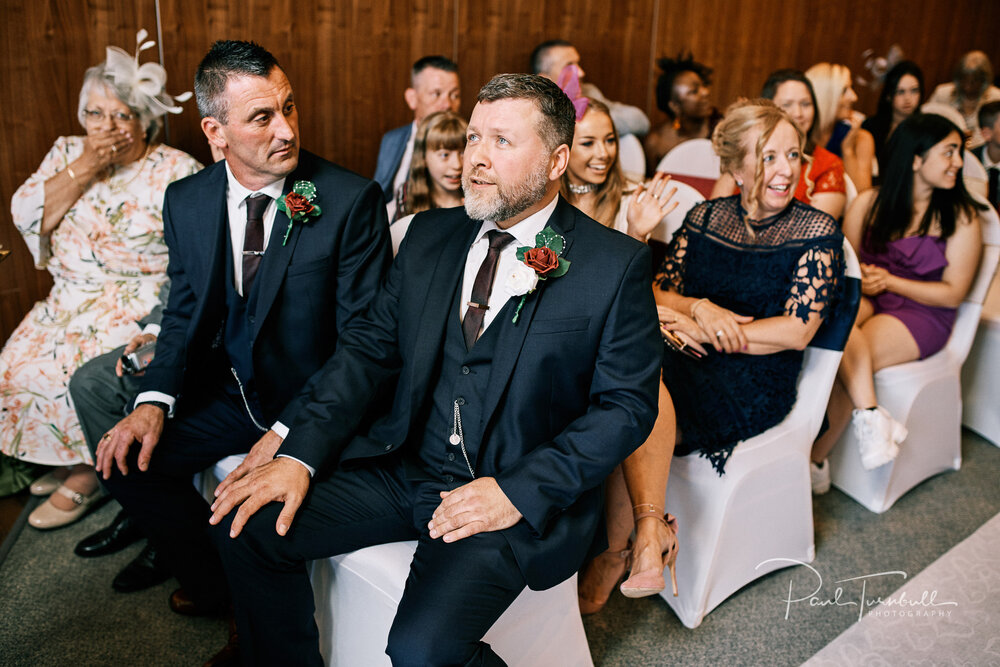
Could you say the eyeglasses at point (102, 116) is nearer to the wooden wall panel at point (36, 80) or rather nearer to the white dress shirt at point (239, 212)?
the wooden wall panel at point (36, 80)

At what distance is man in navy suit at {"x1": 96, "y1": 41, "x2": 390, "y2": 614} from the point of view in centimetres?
208

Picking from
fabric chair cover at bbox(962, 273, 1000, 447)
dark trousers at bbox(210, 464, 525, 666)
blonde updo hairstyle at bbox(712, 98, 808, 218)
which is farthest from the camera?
fabric chair cover at bbox(962, 273, 1000, 447)

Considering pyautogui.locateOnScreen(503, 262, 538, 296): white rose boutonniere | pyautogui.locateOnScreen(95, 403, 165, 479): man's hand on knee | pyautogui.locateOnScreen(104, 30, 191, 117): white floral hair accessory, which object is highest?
pyautogui.locateOnScreen(104, 30, 191, 117): white floral hair accessory

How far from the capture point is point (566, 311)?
1.73 metres

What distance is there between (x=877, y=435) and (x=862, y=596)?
554 millimetres

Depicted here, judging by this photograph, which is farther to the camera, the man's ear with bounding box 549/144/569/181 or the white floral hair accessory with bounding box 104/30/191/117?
the white floral hair accessory with bounding box 104/30/191/117

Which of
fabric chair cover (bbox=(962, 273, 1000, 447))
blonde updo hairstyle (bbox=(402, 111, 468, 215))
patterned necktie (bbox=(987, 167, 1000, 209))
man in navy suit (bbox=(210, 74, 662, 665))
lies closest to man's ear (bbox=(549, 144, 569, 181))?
man in navy suit (bbox=(210, 74, 662, 665))

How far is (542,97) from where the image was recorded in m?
1.78

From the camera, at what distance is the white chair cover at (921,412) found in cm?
289

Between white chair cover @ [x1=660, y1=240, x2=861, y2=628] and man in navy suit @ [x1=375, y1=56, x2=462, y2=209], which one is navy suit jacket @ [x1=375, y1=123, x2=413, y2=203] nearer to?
man in navy suit @ [x1=375, y1=56, x2=462, y2=209]

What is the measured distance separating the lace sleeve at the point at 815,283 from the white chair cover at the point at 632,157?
158 centimetres

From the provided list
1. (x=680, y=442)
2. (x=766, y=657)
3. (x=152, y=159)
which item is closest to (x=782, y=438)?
(x=680, y=442)

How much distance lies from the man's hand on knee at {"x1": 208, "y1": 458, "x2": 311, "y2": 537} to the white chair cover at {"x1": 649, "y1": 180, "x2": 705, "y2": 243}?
1754 millimetres

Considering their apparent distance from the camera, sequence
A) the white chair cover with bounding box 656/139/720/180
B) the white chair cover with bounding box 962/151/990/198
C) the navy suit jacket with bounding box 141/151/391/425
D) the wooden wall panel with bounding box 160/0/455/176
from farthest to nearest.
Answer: the white chair cover with bounding box 962/151/990/198 → the white chair cover with bounding box 656/139/720/180 → the wooden wall panel with bounding box 160/0/455/176 → the navy suit jacket with bounding box 141/151/391/425
